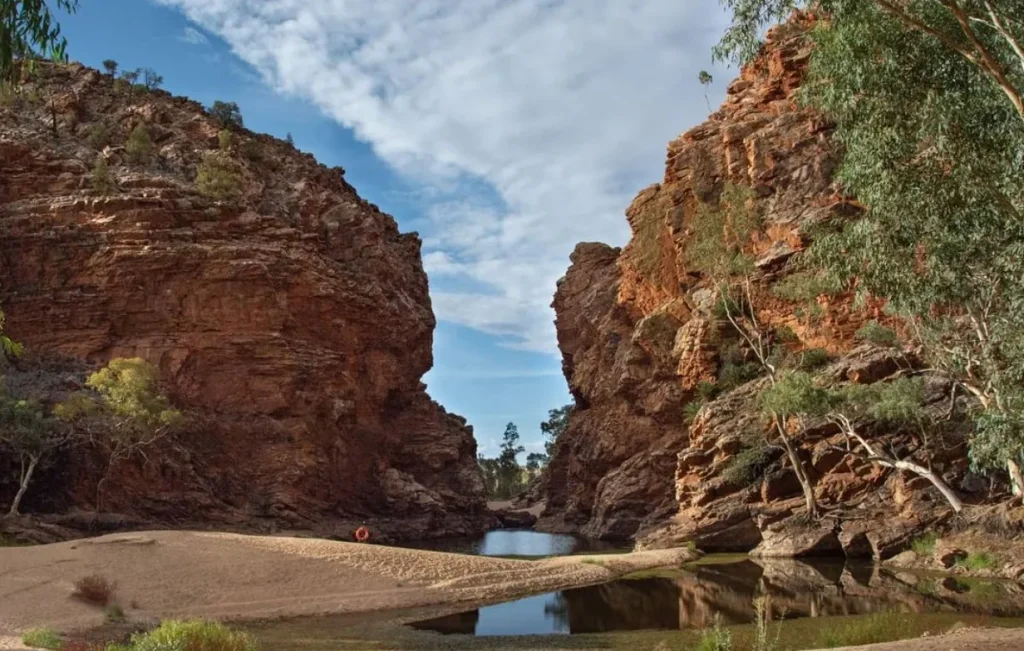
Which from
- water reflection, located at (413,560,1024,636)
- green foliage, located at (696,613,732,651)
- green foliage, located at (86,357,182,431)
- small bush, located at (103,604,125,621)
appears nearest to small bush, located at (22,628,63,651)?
small bush, located at (103,604,125,621)

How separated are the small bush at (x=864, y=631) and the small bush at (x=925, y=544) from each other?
1201 centimetres

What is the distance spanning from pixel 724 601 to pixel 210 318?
3897 cm

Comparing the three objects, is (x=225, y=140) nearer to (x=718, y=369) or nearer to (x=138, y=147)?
A: (x=138, y=147)

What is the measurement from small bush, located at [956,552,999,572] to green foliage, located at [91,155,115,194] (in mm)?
49601

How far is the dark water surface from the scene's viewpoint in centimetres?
3644

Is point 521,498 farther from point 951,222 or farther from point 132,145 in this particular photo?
point 951,222

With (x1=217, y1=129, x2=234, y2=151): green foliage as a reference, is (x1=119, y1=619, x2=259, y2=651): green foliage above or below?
below

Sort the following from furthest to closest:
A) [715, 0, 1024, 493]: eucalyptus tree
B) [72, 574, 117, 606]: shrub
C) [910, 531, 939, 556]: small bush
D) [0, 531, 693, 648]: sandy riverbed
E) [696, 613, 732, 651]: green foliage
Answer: [910, 531, 939, 556]: small bush, [0, 531, 693, 648]: sandy riverbed, [72, 574, 117, 606]: shrub, [715, 0, 1024, 493]: eucalyptus tree, [696, 613, 732, 651]: green foliage

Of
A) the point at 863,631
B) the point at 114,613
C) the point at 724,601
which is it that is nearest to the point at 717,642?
the point at 863,631

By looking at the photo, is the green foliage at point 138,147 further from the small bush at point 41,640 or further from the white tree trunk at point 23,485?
the small bush at point 41,640

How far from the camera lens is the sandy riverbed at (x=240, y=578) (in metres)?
16.4

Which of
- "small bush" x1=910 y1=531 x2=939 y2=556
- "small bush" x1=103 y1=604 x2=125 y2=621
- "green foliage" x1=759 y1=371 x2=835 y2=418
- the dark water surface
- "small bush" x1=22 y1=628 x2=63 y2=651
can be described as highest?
"green foliage" x1=759 y1=371 x2=835 y2=418

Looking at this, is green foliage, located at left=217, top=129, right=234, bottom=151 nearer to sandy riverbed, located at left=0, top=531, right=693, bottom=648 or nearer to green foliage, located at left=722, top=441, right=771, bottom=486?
sandy riverbed, located at left=0, top=531, right=693, bottom=648

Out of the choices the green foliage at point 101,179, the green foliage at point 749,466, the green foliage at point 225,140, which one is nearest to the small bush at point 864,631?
the green foliage at point 749,466
